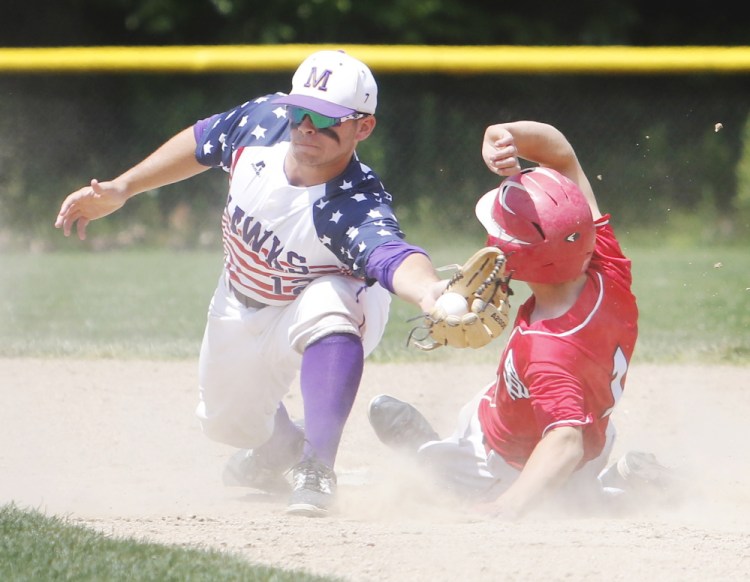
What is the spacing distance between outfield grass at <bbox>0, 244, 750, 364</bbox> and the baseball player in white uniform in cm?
194

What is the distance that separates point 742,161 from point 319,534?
600 cm

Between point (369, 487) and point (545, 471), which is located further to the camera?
point (369, 487)

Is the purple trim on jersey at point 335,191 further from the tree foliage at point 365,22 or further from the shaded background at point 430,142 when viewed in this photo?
the tree foliage at point 365,22

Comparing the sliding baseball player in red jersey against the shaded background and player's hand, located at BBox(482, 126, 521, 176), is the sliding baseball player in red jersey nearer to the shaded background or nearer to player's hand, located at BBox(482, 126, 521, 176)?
player's hand, located at BBox(482, 126, 521, 176)

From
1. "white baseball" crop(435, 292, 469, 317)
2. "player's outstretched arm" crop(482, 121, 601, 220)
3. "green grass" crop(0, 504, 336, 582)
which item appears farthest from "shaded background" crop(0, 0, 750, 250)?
"green grass" crop(0, 504, 336, 582)

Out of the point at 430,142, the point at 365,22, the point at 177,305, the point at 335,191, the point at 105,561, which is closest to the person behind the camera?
the point at 105,561

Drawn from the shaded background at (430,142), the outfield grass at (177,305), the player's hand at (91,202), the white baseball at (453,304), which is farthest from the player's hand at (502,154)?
the shaded background at (430,142)

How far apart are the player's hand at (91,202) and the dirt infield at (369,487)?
79 cm

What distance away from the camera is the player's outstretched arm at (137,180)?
11.8 feet

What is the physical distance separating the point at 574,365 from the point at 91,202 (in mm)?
1483

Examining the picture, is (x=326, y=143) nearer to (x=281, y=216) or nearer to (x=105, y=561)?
(x=281, y=216)

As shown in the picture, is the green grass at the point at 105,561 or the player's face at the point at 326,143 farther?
the player's face at the point at 326,143

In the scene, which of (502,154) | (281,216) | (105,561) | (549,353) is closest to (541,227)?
(502,154)

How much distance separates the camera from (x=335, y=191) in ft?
10.6
